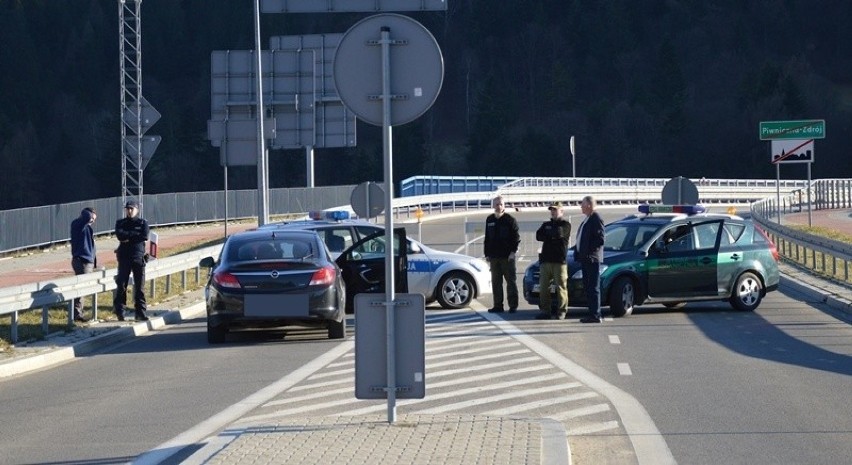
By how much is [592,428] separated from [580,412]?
30.8 inches

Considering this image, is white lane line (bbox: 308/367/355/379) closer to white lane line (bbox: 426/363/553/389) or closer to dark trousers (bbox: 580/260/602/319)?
white lane line (bbox: 426/363/553/389)

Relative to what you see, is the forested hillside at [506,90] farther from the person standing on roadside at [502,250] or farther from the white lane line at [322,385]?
the white lane line at [322,385]

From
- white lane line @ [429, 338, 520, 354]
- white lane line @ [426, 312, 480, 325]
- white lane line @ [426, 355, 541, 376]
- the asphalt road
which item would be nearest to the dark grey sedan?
the asphalt road

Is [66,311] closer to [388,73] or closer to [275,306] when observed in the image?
[275,306]

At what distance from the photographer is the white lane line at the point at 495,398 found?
1126 cm

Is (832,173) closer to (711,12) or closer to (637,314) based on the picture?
Result: (711,12)

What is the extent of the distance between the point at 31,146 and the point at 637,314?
3660 inches

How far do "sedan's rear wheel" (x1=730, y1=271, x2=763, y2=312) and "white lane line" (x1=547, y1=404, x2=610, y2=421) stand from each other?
30.9 ft

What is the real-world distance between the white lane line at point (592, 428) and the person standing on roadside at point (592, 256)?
8.22 meters

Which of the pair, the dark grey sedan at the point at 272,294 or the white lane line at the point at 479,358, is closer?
the white lane line at the point at 479,358

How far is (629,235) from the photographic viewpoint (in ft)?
67.8

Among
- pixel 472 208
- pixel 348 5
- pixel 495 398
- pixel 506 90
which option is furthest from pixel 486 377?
pixel 506 90

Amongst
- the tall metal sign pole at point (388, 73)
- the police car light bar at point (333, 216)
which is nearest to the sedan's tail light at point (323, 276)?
the police car light bar at point (333, 216)

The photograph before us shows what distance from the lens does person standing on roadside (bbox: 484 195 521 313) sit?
799 inches
